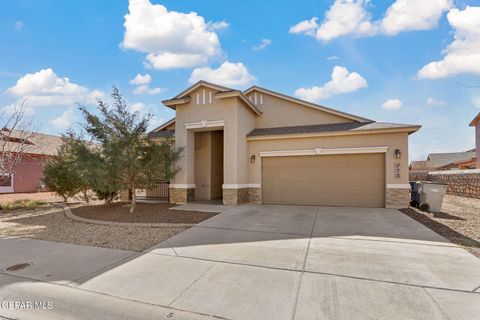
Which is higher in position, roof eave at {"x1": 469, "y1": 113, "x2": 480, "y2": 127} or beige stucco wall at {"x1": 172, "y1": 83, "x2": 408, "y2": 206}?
roof eave at {"x1": 469, "y1": 113, "x2": 480, "y2": 127}

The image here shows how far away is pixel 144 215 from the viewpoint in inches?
381

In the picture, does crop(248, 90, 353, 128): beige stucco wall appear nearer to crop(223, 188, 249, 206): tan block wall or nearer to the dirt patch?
crop(223, 188, 249, 206): tan block wall

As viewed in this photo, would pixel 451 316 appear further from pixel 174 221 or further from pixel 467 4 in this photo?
pixel 467 4

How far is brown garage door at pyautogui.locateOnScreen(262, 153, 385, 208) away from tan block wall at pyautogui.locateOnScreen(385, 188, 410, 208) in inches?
10.1

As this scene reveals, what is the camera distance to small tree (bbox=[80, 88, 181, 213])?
9586mm

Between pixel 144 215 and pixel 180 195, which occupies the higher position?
pixel 180 195

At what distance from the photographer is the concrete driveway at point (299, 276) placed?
130 inches

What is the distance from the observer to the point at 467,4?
7.15 meters

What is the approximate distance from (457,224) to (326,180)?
191 inches

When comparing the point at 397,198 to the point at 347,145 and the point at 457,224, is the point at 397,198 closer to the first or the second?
the point at 457,224

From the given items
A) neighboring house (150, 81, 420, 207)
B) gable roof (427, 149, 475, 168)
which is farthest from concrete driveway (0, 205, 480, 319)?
gable roof (427, 149, 475, 168)

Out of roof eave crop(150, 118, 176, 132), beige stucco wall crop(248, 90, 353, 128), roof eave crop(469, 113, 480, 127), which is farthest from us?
roof eave crop(469, 113, 480, 127)

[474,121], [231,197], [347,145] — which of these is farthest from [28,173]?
[474,121]

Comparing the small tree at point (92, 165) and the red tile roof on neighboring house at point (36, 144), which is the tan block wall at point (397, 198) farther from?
the red tile roof on neighboring house at point (36, 144)
